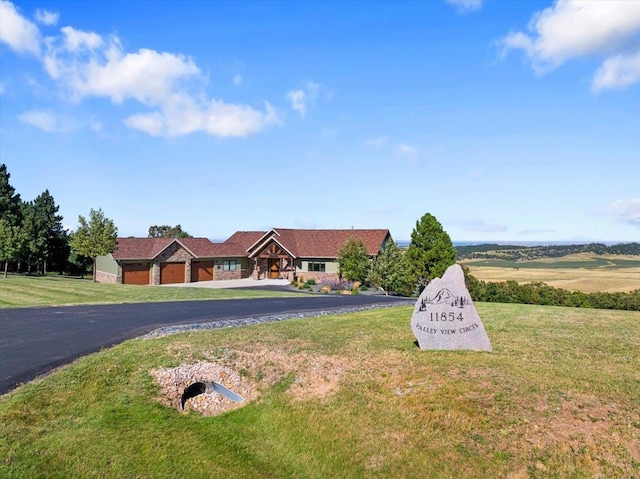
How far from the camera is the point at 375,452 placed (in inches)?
374

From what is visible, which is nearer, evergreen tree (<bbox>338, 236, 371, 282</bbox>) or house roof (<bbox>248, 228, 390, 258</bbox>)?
evergreen tree (<bbox>338, 236, 371, 282</bbox>)

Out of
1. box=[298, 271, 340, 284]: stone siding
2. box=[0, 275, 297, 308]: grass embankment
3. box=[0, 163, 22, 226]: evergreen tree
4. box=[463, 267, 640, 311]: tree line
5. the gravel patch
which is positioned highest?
box=[0, 163, 22, 226]: evergreen tree

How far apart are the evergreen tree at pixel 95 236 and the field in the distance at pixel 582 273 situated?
5260 cm

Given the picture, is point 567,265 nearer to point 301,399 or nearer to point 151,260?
point 151,260

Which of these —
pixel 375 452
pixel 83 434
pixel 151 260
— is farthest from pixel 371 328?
pixel 151 260

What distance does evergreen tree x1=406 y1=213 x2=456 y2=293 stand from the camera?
39812 mm

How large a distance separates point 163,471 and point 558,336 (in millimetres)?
14030

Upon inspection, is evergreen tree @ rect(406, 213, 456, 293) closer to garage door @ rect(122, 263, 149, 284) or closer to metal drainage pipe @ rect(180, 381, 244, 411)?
garage door @ rect(122, 263, 149, 284)

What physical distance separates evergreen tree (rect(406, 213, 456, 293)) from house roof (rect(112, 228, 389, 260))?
7.70 meters

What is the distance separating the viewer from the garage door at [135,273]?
44.9 meters

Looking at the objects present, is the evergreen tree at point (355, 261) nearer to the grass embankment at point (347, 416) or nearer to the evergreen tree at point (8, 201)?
the grass embankment at point (347, 416)

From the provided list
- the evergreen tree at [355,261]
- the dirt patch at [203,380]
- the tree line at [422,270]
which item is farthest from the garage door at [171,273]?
the dirt patch at [203,380]

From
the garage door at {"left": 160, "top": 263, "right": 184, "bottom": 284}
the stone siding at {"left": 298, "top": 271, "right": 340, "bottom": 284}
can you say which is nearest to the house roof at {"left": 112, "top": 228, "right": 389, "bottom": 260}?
the garage door at {"left": 160, "top": 263, "right": 184, "bottom": 284}

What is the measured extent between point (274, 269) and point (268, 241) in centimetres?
356
